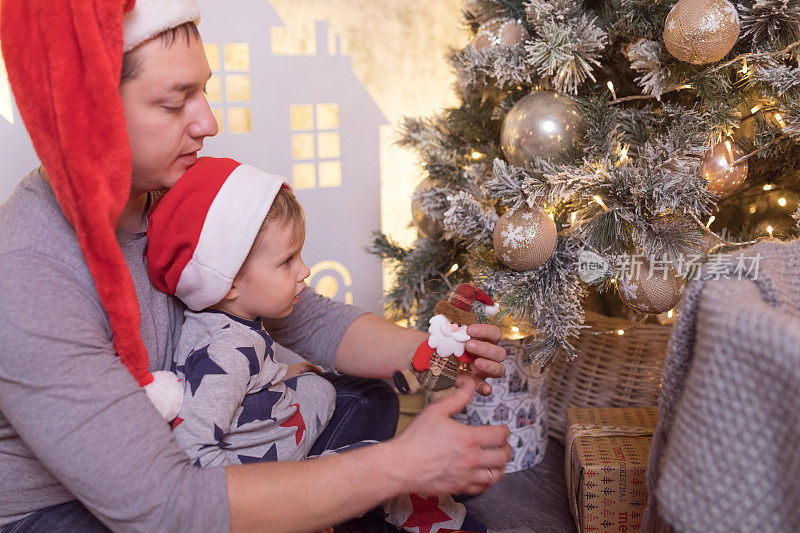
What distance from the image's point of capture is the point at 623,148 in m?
1.30

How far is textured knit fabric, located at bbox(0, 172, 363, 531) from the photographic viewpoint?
722mm

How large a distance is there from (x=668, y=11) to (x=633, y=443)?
85 centimetres

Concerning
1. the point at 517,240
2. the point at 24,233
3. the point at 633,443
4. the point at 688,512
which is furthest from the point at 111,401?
the point at 633,443

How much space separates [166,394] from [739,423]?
701mm

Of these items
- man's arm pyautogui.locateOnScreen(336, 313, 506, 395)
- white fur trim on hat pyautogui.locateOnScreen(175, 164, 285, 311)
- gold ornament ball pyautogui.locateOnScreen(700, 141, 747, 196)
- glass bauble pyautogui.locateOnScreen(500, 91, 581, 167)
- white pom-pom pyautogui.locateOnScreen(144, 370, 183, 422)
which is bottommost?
man's arm pyautogui.locateOnScreen(336, 313, 506, 395)

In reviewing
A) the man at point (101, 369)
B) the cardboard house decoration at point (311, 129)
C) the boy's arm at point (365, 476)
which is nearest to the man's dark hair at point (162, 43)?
the man at point (101, 369)

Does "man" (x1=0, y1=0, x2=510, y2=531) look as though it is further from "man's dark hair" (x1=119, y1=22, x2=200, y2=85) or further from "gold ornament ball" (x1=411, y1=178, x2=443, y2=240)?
"gold ornament ball" (x1=411, y1=178, x2=443, y2=240)

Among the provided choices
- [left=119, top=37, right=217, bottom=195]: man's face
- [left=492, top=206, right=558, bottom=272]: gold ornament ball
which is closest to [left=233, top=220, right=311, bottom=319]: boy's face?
[left=119, top=37, right=217, bottom=195]: man's face

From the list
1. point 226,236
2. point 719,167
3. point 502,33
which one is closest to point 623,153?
point 719,167

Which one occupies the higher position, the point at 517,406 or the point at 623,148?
the point at 623,148

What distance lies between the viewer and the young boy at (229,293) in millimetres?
949

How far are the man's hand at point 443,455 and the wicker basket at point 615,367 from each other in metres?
0.76

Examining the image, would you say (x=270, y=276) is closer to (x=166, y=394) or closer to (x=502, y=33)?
(x=166, y=394)

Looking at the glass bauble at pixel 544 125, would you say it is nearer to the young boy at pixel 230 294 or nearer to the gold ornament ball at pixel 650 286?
the gold ornament ball at pixel 650 286
